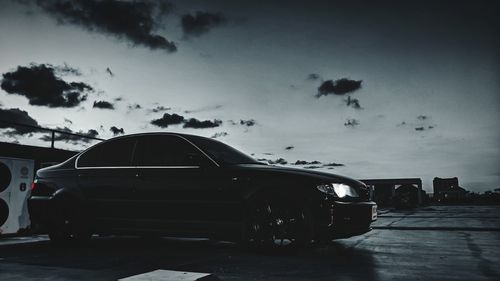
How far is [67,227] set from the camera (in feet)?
20.7

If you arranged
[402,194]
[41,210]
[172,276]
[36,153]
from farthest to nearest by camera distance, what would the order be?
[402,194] → [36,153] → [41,210] → [172,276]

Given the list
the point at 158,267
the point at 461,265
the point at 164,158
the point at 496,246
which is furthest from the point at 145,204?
the point at 496,246

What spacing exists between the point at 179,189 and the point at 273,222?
1.29 meters

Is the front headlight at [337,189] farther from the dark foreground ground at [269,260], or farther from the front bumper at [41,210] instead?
the front bumper at [41,210]

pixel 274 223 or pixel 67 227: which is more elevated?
pixel 274 223

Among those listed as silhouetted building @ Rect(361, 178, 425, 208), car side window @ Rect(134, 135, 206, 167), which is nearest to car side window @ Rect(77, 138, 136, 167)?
car side window @ Rect(134, 135, 206, 167)

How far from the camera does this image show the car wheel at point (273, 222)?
520cm

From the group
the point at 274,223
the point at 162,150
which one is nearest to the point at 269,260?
the point at 274,223

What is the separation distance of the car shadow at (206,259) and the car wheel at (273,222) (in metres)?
0.18

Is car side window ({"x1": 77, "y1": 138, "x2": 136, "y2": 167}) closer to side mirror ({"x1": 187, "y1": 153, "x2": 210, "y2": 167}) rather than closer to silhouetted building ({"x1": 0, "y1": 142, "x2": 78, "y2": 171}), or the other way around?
side mirror ({"x1": 187, "y1": 153, "x2": 210, "y2": 167})

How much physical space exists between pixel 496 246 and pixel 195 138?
4.21 meters

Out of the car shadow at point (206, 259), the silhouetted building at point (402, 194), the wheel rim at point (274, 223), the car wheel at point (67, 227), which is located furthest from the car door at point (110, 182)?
the silhouetted building at point (402, 194)

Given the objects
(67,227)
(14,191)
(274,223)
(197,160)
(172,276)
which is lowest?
(172,276)

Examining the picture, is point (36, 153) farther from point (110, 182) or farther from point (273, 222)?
point (273, 222)
